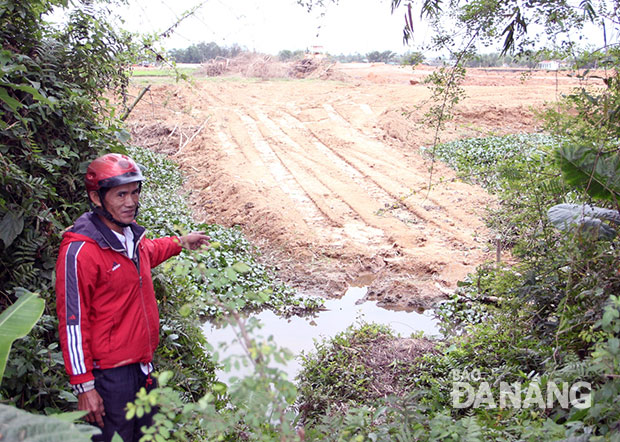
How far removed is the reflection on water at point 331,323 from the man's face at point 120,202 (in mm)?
3951

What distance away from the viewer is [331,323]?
7445 mm

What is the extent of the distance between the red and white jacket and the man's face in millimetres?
95

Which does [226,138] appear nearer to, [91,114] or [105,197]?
[91,114]

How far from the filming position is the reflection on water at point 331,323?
6.97 meters

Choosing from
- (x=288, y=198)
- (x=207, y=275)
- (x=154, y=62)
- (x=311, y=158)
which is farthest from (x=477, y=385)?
(x=311, y=158)

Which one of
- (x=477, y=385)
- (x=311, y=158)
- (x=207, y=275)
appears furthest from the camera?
(x=311, y=158)

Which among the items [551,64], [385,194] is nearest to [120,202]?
[551,64]

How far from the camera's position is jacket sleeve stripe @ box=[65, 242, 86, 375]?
2711 millimetres

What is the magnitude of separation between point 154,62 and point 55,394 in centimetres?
380

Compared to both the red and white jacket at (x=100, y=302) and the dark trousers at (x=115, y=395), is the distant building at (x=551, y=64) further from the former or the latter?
the dark trousers at (x=115, y=395)

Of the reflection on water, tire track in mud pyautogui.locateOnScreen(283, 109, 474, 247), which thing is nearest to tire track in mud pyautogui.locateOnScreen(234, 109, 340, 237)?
tire track in mud pyautogui.locateOnScreen(283, 109, 474, 247)

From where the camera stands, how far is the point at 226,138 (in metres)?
16.8

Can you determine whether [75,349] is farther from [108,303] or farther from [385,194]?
[385,194]

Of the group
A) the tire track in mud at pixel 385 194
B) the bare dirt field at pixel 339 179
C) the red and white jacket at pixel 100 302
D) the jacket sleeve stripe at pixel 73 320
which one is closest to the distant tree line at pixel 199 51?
the bare dirt field at pixel 339 179
